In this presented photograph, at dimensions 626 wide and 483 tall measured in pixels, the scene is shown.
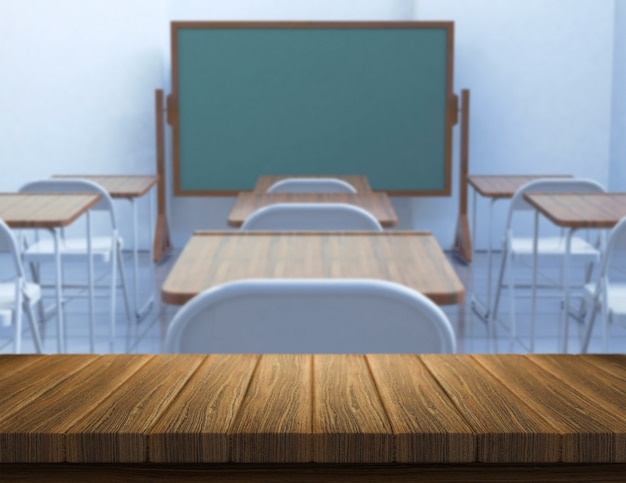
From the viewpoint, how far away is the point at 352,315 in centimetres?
175

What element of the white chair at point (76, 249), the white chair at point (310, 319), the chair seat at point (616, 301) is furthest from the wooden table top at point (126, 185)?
the white chair at point (310, 319)

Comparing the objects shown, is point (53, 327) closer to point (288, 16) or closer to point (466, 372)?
point (288, 16)

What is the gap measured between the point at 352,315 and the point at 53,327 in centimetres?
357

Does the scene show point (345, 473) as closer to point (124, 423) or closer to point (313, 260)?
point (124, 423)

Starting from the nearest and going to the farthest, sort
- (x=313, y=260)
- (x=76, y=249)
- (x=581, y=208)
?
(x=313, y=260)
(x=581, y=208)
(x=76, y=249)

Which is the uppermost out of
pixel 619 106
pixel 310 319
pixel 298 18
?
pixel 298 18

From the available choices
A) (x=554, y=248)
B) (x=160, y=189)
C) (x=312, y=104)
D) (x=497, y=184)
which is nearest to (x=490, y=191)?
→ (x=497, y=184)

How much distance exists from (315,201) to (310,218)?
813mm

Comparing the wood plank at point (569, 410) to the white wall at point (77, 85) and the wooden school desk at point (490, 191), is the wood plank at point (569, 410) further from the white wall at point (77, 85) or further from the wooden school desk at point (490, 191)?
the white wall at point (77, 85)

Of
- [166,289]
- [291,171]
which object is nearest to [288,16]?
[291,171]

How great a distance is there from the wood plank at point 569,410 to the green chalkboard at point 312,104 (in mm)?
5885

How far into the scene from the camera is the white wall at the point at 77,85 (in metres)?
7.06

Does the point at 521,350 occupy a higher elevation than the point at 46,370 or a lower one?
lower

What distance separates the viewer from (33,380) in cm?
115
